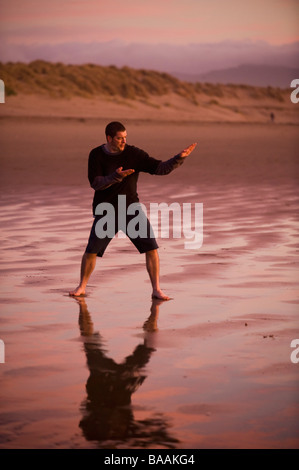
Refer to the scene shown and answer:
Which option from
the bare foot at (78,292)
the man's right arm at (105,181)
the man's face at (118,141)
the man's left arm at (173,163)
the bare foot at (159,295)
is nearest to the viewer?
the man's right arm at (105,181)

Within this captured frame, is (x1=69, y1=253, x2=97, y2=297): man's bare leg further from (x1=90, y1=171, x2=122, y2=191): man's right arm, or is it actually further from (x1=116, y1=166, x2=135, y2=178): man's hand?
(x1=116, y1=166, x2=135, y2=178): man's hand

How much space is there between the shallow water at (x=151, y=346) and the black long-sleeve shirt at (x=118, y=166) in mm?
879

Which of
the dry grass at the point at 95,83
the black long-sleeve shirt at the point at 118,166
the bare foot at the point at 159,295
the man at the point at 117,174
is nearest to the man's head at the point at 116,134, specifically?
the man at the point at 117,174

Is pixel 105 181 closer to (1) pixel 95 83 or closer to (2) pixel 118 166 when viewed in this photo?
(2) pixel 118 166

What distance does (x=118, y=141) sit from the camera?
9.77 m

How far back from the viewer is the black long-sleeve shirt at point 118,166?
32.0 ft

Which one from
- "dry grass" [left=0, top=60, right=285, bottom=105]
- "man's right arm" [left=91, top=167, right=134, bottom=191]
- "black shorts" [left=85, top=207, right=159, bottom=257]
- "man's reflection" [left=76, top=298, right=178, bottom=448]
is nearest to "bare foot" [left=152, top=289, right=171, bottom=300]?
"black shorts" [left=85, top=207, right=159, bottom=257]

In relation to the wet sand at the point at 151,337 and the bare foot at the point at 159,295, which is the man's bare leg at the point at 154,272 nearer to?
the bare foot at the point at 159,295

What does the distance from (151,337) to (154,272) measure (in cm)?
179

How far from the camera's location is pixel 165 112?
83.8 m

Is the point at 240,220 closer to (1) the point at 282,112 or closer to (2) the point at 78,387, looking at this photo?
(2) the point at 78,387

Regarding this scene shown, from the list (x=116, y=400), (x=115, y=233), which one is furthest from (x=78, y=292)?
(x=116, y=400)

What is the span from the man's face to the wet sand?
128 centimetres

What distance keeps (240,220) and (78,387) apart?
885 centimetres
